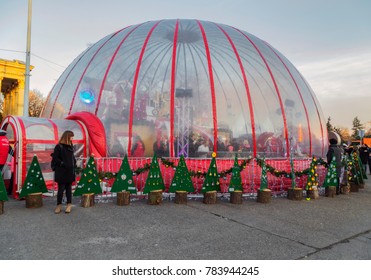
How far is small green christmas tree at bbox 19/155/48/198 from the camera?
6195mm

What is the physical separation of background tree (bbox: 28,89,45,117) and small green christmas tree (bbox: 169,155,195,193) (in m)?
37.9

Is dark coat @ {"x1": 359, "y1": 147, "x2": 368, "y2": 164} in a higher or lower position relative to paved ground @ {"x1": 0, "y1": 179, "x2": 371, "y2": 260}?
higher

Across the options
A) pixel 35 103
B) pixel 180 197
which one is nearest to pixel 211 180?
pixel 180 197

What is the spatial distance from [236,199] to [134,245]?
135 inches

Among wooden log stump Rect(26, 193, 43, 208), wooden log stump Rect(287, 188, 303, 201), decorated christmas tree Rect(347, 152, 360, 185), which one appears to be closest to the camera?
wooden log stump Rect(26, 193, 43, 208)

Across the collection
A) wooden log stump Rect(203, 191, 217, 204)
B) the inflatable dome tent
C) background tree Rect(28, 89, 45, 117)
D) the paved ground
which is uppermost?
background tree Rect(28, 89, 45, 117)

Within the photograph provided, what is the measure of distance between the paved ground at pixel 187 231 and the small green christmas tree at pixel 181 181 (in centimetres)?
35

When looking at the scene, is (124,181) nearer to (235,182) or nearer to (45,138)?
(45,138)

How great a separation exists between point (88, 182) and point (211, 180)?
9.50 feet

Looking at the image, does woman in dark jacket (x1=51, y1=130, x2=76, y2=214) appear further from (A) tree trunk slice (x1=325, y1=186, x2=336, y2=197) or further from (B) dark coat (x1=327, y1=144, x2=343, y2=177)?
(B) dark coat (x1=327, y1=144, x2=343, y2=177)

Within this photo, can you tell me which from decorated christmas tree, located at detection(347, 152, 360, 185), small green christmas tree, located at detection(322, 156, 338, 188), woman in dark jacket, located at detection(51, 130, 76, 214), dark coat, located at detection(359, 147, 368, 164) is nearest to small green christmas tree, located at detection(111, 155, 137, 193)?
woman in dark jacket, located at detection(51, 130, 76, 214)

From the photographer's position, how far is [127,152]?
7.97 metres

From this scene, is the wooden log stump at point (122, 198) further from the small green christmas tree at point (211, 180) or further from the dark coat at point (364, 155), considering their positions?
the dark coat at point (364, 155)

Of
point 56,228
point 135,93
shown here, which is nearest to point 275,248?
point 56,228
